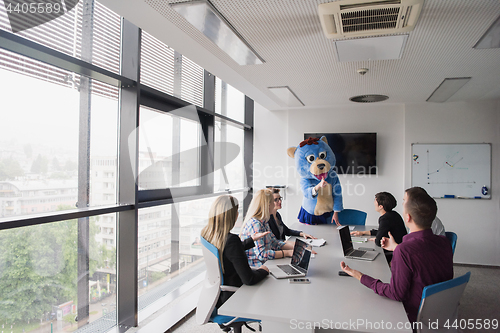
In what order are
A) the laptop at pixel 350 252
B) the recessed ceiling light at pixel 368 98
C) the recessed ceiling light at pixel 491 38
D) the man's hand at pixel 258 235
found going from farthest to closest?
the recessed ceiling light at pixel 368 98 → the laptop at pixel 350 252 → the man's hand at pixel 258 235 → the recessed ceiling light at pixel 491 38

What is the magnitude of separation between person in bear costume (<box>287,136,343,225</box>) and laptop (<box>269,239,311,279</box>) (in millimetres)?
1805

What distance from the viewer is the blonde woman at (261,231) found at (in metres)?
2.62

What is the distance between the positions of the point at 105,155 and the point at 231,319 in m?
1.66

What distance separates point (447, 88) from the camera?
3.98 metres

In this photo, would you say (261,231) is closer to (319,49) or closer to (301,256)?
(301,256)

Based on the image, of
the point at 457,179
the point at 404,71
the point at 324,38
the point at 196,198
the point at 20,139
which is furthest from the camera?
the point at 457,179

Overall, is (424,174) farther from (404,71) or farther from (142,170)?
(142,170)

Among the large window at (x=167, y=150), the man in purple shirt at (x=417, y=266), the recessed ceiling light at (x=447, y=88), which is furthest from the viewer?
A: the recessed ceiling light at (x=447, y=88)

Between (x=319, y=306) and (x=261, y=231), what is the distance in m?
1.05

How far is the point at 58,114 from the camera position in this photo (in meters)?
2.29

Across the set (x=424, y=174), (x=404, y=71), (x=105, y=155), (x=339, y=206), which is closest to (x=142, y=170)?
(x=105, y=155)

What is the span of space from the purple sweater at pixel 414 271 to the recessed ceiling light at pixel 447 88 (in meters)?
2.55

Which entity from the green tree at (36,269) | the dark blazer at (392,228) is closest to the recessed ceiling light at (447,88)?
the dark blazer at (392,228)

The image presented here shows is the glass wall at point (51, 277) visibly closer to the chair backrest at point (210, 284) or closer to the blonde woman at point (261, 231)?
the chair backrest at point (210, 284)
